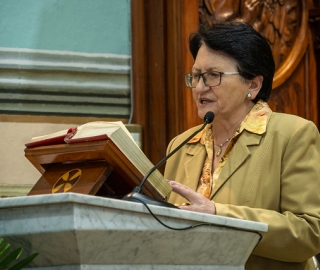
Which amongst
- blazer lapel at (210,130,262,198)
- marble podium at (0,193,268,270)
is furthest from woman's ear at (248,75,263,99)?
marble podium at (0,193,268,270)

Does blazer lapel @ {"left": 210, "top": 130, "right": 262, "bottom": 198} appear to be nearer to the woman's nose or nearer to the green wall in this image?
the woman's nose

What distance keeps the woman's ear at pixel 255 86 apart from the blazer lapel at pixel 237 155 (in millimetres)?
156

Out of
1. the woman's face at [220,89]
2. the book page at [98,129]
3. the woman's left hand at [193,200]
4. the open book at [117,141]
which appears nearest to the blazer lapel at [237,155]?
the woman's face at [220,89]

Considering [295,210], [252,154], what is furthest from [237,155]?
[295,210]

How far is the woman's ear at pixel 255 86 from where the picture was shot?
110 inches

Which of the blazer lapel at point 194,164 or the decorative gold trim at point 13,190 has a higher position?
the blazer lapel at point 194,164

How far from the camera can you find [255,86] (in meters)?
2.80

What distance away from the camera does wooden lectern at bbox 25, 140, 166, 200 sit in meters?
2.01

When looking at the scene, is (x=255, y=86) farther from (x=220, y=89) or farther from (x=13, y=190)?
(x=13, y=190)

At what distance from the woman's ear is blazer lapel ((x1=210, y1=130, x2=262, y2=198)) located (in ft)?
0.51

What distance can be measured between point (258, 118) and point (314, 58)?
4.87 feet

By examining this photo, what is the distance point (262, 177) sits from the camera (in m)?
2.60

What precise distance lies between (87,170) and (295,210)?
802 millimetres

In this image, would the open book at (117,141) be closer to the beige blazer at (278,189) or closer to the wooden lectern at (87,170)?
the wooden lectern at (87,170)
